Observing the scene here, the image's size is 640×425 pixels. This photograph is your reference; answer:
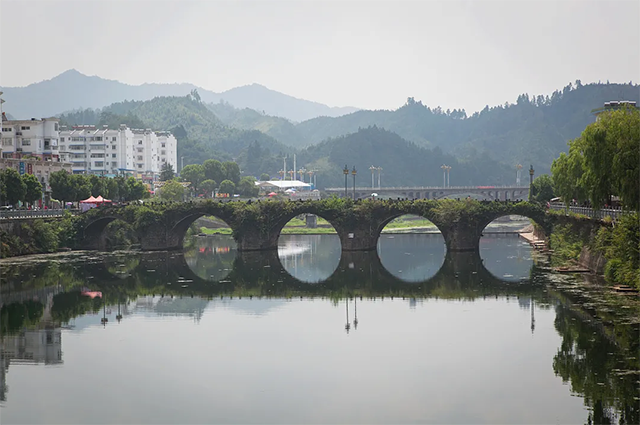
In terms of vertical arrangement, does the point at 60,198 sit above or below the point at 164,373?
above

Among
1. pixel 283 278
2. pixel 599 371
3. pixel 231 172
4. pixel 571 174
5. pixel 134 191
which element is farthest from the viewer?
pixel 231 172

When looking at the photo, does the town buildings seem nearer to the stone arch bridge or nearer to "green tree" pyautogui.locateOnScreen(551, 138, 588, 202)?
the stone arch bridge

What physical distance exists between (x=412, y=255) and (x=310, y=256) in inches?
438

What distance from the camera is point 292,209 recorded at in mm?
91188

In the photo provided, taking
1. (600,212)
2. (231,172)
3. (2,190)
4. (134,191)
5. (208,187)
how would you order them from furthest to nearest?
(231,172)
(208,187)
(134,191)
(2,190)
(600,212)

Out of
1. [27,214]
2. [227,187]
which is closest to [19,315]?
[27,214]

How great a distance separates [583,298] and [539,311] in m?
3.04

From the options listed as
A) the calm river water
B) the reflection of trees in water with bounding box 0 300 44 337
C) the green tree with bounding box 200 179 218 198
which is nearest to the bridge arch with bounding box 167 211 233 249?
the calm river water

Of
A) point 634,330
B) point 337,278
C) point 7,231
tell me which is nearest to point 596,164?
point 634,330

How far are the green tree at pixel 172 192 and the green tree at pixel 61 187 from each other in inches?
1618

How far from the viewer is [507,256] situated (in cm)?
8700

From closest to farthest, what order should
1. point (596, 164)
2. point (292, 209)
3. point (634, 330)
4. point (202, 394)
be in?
point (202, 394)
point (634, 330)
point (596, 164)
point (292, 209)

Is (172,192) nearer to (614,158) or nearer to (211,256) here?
(211,256)

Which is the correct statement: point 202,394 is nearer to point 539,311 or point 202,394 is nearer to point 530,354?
point 530,354
